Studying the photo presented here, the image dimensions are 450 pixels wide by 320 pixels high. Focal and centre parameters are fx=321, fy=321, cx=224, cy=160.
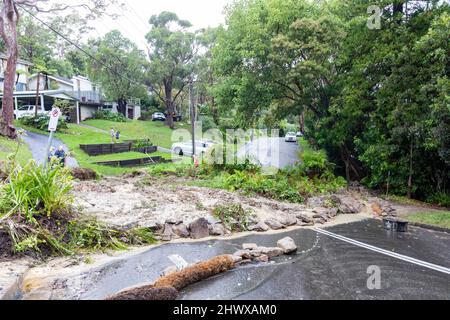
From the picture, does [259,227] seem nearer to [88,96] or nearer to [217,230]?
[217,230]

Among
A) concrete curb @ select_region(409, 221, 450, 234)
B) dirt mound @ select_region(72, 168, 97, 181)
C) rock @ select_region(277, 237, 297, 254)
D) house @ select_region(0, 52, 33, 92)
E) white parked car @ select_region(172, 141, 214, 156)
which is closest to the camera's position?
rock @ select_region(277, 237, 297, 254)

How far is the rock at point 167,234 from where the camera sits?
726 centimetres

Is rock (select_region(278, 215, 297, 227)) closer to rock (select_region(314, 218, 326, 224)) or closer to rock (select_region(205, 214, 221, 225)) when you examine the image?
rock (select_region(314, 218, 326, 224))

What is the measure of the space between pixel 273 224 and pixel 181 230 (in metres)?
2.64

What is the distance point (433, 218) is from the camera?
384 inches

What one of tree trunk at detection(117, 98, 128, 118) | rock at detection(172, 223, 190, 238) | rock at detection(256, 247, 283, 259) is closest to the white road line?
rock at detection(256, 247, 283, 259)

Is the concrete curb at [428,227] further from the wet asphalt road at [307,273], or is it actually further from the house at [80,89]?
the house at [80,89]

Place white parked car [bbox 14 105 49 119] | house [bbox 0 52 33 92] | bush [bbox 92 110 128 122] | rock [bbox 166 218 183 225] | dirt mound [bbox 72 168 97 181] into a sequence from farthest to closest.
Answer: bush [bbox 92 110 128 122] < house [bbox 0 52 33 92] < white parked car [bbox 14 105 49 119] < dirt mound [bbox 72 168 97 181] < rock [bbox 166 218 183 225]

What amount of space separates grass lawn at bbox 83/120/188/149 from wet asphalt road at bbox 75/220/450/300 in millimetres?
21395

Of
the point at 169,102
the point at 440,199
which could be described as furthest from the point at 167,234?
the point at 169,102

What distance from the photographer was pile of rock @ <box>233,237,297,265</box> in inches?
237

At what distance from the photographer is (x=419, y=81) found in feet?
37.3

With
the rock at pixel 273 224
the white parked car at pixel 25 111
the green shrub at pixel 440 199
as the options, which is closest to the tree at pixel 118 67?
the white parked car at pixel 25 111
